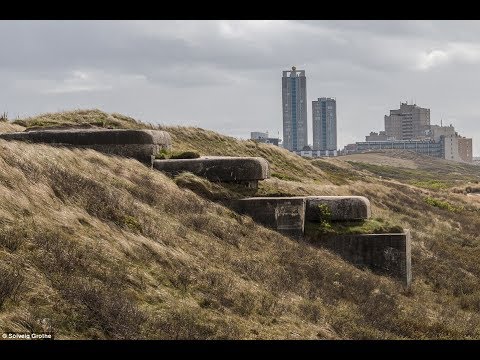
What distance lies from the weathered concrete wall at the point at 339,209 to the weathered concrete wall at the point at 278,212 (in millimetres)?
537

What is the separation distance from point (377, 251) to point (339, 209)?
51.3 inches

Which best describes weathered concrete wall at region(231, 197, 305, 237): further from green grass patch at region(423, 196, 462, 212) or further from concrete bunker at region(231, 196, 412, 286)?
green grass patch at region(423, 196, 462, 212)

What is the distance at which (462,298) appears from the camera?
14.3 meters

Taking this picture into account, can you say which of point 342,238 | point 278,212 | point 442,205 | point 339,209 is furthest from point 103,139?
point 442,205

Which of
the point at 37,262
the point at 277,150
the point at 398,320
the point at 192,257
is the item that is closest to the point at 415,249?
the point at 398,320

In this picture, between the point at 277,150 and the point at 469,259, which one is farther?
the point at 277,150

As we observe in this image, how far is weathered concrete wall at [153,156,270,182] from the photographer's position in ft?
51.2

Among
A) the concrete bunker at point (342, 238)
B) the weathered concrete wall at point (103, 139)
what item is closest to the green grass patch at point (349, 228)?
the concrete bunker at point (342, 238)

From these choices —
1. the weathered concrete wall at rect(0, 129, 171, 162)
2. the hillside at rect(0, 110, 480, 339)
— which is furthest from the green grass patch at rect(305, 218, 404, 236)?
the weathered concrete wall at rect(0, 129, 171, 162)

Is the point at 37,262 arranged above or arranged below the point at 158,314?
above

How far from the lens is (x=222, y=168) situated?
15.7 metres

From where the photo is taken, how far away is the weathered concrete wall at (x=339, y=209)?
1505cm
